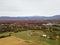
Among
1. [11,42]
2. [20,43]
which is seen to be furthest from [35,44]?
[11,42]

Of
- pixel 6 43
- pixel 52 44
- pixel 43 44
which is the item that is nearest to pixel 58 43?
pixel 52 44

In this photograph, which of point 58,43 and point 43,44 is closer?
point 43,44

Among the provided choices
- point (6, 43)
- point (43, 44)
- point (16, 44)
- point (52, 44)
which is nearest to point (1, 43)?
point (6, 43)

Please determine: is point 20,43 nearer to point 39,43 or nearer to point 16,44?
point 16,44

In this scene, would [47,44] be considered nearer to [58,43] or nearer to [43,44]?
[43,44]

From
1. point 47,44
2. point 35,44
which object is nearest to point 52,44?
point 47,44

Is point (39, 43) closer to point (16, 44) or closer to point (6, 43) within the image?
point (16, 44)

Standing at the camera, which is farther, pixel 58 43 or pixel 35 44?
pixel 58 43
